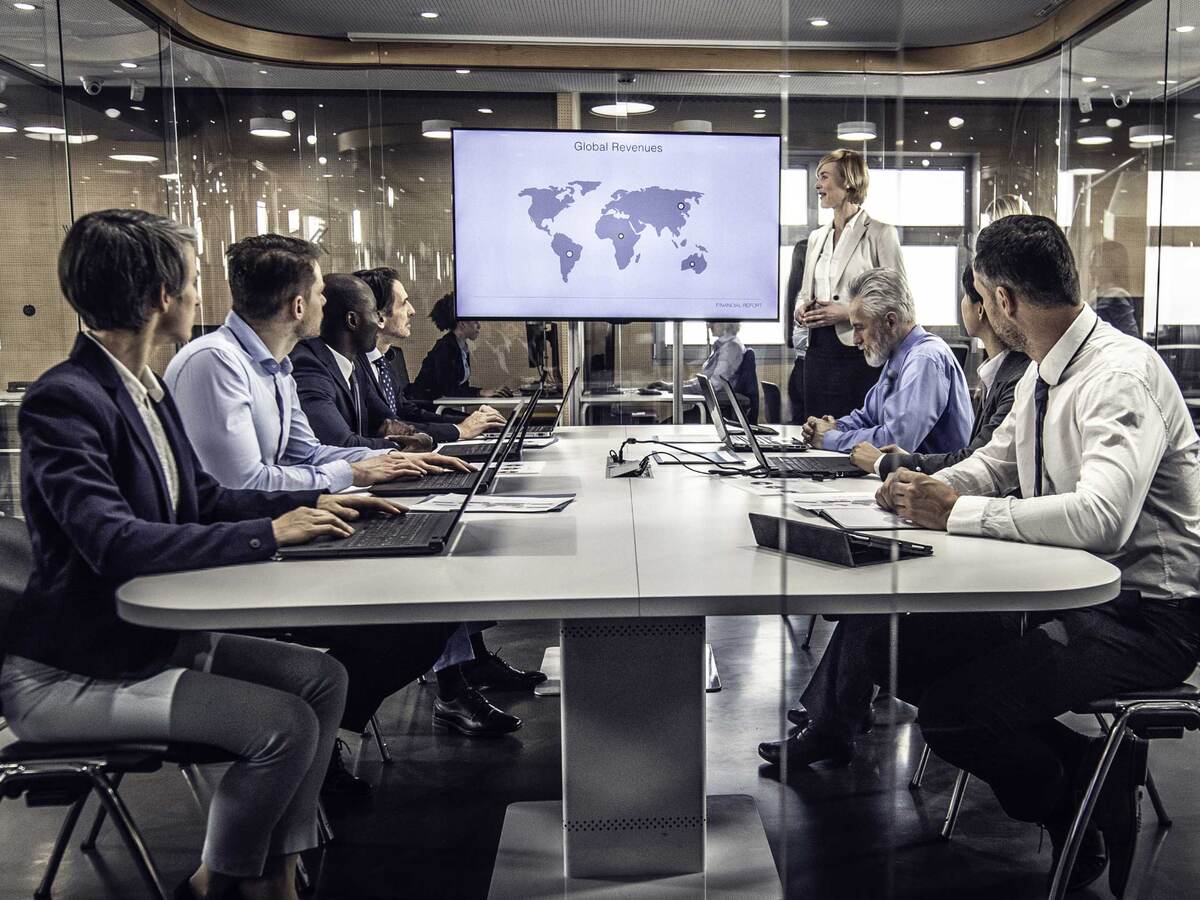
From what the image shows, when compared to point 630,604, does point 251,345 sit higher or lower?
higher

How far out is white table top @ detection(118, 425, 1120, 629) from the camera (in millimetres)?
1396

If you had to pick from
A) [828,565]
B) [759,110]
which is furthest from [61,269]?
[759,110]

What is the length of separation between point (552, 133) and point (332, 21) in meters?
2.79

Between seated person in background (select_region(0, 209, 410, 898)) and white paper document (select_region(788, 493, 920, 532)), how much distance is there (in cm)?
90

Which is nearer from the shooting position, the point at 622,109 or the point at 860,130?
the point at 860,130

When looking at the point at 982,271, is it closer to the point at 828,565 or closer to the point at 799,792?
the point at 828,565

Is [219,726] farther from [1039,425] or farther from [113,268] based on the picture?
[1039,425]

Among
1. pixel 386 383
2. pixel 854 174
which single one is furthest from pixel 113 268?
pixel 386 383

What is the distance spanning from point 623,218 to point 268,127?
11.5 ft

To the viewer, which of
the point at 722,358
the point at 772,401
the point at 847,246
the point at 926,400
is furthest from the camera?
the point at 722,358

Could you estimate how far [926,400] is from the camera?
9.50 ft

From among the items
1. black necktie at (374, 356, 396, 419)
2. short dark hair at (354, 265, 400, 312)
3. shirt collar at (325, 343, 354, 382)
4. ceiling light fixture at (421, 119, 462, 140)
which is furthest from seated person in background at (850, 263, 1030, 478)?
ceiling light fixture at (421, 119, 462, 140)

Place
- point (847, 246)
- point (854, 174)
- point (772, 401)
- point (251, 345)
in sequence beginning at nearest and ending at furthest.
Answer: point (854, 174)
point (251, 345)
point (847, 246)
point (772, 401)

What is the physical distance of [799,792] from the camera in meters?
2.42
